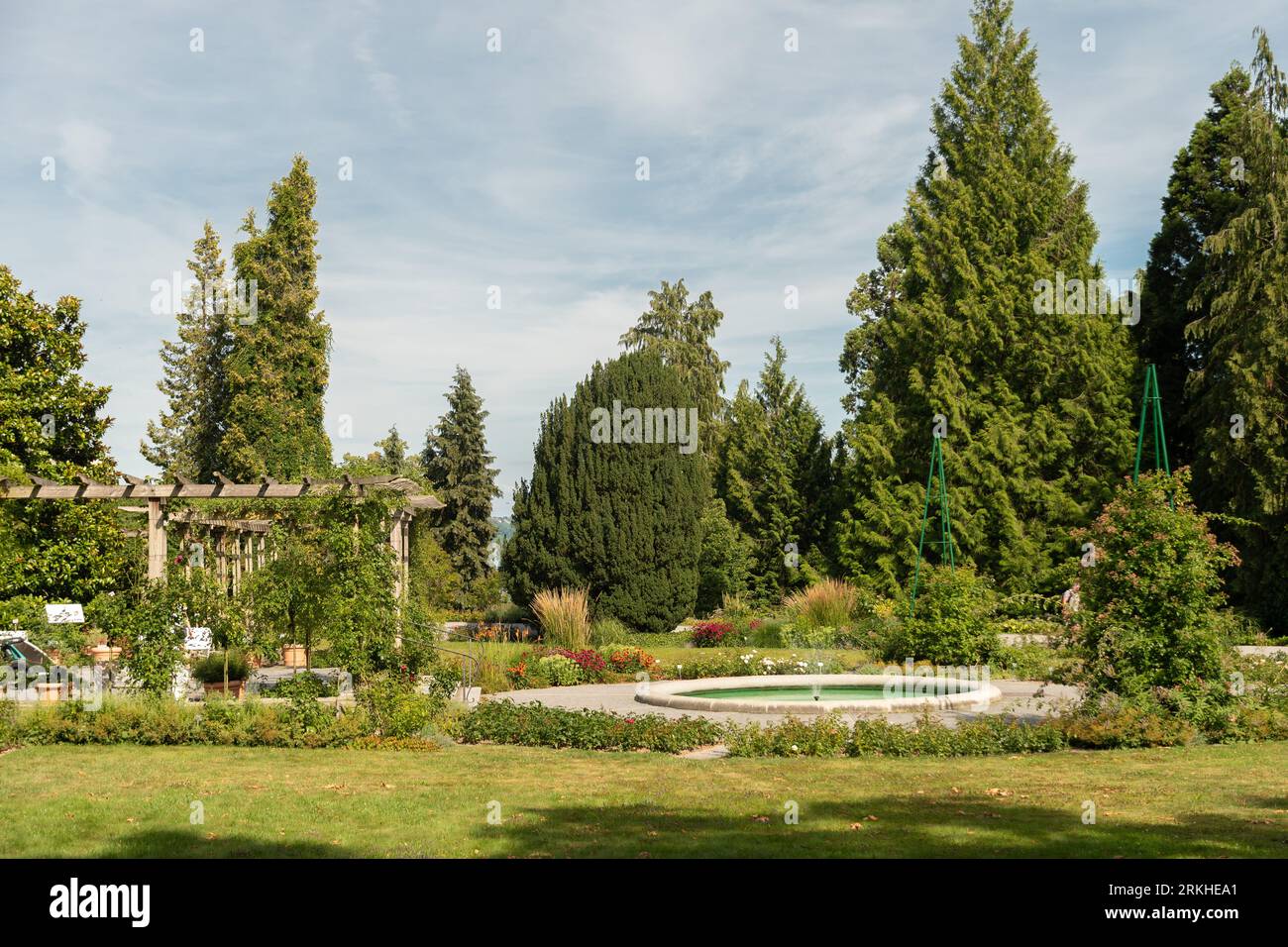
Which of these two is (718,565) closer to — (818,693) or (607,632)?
(607,632)

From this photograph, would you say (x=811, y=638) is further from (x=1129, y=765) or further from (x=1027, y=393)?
(x=1129, y=765)

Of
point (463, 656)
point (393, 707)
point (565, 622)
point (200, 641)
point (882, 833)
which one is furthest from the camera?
point (565, 622)

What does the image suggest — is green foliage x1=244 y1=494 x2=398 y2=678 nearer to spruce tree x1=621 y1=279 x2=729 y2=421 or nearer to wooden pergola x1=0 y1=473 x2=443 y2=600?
wooden pergola x1=0 y1=473 x2=443 y2=600

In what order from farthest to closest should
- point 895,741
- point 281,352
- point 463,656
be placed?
point 281,352 → point 463,656 → point 895,741

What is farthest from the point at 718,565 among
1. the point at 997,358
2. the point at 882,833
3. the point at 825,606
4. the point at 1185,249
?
the point at 882,833

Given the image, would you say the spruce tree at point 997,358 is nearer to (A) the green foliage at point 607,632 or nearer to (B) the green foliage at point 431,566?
(A) the green foliage at point 607,632

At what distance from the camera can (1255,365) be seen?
75.2 feet

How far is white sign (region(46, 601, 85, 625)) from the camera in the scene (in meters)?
17.2

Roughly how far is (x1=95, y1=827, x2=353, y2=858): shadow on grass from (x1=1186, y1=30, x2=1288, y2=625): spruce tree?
871 inches

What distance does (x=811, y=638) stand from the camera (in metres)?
22.3

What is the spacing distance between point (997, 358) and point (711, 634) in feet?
36.0

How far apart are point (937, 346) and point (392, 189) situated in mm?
15918

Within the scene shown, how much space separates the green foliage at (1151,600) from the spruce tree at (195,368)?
30.8 metres
